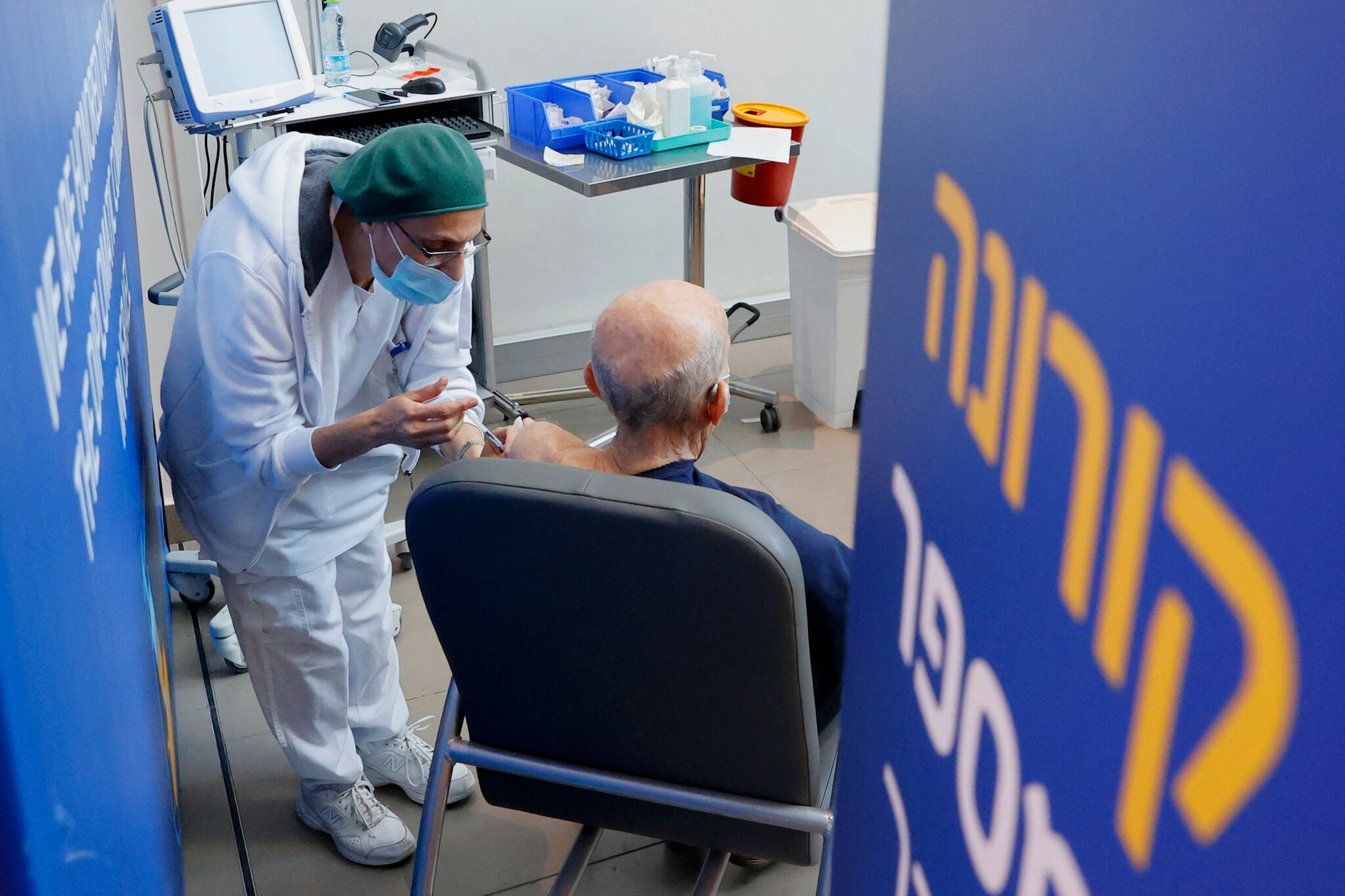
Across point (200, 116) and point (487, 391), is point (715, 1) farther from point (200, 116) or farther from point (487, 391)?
point (200, 116)

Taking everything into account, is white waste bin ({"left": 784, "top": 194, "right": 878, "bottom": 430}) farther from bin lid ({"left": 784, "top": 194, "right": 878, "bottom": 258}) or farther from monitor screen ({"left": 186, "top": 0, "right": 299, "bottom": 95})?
monitor screen ({"left": 186, "top": 0, "right": 299, "bottom": 95})

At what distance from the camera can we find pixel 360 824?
2.11 meters

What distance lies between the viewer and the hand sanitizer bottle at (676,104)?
10.4 ft

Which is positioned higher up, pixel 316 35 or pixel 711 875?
pixel 316 35

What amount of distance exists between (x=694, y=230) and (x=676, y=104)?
0.47m

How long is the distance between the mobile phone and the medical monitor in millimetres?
307

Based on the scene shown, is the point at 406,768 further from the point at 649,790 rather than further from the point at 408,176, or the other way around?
the point at 408,176

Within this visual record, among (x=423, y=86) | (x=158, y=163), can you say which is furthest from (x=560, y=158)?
(x=158, y=163)

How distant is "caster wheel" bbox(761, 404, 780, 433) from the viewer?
3619 mm

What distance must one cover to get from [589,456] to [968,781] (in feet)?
3.98

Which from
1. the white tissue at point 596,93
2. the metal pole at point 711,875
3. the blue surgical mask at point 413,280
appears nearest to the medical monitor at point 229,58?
the white tissue at point 596,93

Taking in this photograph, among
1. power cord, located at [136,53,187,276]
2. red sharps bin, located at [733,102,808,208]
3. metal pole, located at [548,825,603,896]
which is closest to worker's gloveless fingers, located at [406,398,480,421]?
metal pole, located at [548,825,603,896]

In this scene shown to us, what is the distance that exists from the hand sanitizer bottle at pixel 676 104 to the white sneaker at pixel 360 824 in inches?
76.5

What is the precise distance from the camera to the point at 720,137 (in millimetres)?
3307
